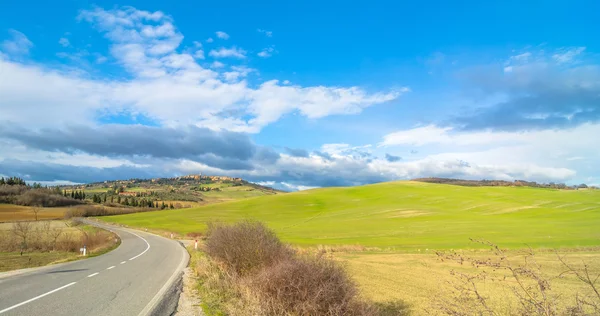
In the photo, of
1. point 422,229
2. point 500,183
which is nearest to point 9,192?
point 422,229

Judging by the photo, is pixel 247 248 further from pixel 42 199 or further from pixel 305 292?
pixel 42 199

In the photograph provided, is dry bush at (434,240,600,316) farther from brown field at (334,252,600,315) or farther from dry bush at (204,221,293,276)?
dry bush at (204,221,293,276)

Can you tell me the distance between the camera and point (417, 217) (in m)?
75.9

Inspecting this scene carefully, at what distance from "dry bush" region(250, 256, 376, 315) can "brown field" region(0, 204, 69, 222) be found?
3770 inches

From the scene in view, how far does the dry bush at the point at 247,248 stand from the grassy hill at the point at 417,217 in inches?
148

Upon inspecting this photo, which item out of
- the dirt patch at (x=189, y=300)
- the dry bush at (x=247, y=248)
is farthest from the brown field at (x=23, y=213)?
the dry bush at (x=247, y=248)

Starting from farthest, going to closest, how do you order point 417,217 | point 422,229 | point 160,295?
point 417,217 < point 422,229 < point 160,295

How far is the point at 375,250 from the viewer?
3859cm

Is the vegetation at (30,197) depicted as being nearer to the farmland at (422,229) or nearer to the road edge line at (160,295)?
the farmland at (422,229)

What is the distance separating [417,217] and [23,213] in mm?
98201

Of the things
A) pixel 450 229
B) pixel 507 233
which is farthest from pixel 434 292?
pixel 450 229

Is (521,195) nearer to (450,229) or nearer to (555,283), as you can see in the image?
(450,229)

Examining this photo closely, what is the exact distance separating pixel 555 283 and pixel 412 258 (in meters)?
12.3

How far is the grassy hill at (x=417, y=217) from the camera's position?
45531 mm
